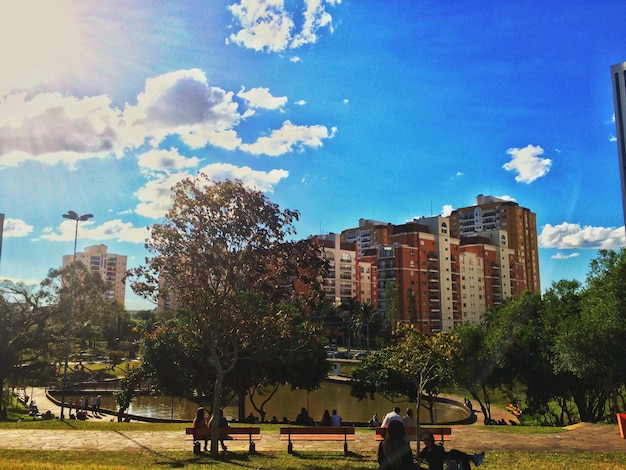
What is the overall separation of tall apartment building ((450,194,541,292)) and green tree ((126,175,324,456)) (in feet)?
374

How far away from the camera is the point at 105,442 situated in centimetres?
1617

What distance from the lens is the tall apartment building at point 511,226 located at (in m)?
127

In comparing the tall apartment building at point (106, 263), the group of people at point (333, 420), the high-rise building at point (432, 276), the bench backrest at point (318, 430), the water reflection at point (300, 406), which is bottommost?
the water reflection at point (300, 406)

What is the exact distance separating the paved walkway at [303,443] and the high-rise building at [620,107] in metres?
33.6

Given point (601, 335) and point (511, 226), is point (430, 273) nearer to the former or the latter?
point (511, 226)

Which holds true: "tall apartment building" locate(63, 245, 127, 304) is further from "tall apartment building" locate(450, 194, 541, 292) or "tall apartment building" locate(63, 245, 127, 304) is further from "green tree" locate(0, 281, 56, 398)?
"green tree" locate(0, 281, 56, 398)

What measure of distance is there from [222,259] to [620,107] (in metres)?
43.8

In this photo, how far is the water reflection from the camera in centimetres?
3772

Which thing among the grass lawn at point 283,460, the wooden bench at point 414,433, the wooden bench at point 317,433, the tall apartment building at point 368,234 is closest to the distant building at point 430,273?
the tall apartment building at point 368,234

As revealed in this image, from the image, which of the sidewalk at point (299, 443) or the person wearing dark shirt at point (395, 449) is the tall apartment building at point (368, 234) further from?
the person wearing dark shirt at point (395, 449)

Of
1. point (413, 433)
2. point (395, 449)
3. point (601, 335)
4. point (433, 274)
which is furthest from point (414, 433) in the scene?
point (433, 274)

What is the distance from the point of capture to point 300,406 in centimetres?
4319

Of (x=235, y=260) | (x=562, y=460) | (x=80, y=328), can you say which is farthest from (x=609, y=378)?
(x=80, y=328)

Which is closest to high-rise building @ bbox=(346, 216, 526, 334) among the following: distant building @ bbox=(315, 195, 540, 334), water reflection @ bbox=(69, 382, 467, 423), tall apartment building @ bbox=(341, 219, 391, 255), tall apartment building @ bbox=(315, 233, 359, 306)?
distant building @ bbox=(315, 195, 540, 334)
